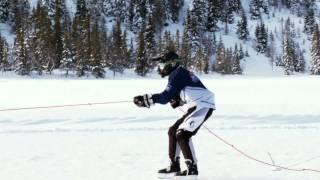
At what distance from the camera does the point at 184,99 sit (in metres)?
6.66

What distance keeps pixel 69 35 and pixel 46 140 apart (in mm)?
85349

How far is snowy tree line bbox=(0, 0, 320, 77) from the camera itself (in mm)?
86375

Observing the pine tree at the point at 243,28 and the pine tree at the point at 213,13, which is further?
the pine tree at the point at 243,28

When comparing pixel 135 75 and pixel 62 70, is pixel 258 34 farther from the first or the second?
pixel 62 70

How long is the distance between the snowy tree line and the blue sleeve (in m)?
76.3

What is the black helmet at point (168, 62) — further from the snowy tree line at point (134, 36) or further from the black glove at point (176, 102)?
the snowy tree line at point (134, 36)

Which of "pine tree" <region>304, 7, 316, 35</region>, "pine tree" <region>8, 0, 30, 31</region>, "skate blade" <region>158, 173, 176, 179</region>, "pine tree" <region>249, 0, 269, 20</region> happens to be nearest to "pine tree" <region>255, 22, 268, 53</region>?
"pine tree" <region>249, 0, 269, 20</region>

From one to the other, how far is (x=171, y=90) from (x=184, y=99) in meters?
0.31

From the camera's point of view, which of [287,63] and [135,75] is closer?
[135,75]

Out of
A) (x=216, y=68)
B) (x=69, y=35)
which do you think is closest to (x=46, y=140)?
(x=69, y=35)

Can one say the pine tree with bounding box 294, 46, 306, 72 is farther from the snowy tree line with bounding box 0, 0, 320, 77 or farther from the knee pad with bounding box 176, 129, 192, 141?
the knee pad with bounding box 176, 129, 192, 141

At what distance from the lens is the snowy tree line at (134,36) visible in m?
86.4

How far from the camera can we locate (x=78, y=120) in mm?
16094

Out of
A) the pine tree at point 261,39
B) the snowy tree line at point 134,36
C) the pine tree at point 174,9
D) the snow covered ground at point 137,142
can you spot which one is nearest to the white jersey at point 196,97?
the snow covered ground at point 137,142
